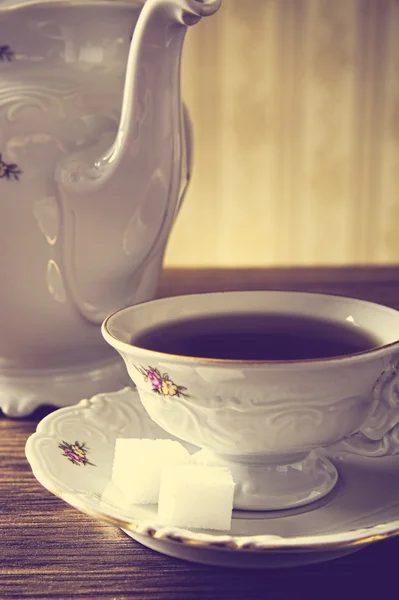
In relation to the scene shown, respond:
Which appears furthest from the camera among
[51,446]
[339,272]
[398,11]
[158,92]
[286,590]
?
[398,11]

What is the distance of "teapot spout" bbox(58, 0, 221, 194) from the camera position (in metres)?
0.62

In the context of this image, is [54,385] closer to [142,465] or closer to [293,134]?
[142,465]

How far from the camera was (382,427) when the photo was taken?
501mm

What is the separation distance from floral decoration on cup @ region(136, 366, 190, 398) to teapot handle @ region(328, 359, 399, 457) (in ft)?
0.44

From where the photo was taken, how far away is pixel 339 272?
1.28 m

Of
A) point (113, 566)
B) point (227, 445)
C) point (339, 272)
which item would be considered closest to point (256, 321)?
point (227, 445)

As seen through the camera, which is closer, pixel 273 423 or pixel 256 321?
pixel 273 423

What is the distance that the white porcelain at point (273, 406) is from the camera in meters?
0.43

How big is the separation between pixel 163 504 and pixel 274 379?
0.10 metres

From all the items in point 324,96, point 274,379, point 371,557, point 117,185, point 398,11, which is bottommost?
point 371,557

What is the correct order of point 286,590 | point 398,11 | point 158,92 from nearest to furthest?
point 286,590 < point 158,92 < point 398,11

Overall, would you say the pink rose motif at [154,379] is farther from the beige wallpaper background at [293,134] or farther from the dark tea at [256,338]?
the beige wallpaper background at [293,134]

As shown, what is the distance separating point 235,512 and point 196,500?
44mm

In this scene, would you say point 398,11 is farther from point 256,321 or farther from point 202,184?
point 256,321
